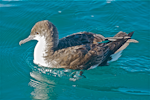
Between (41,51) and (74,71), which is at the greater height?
(41,51)

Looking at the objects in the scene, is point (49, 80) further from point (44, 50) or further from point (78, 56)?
point (78, 56)

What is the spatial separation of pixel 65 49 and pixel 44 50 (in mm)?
660

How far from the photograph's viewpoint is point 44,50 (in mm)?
7043

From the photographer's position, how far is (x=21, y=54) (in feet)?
26.6

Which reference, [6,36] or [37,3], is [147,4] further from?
[6,36]

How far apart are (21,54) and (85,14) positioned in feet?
11.4

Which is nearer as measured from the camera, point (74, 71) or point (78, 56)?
point (78, 56)

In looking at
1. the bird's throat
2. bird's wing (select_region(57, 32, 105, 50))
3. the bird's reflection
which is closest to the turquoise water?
the bird's reflection

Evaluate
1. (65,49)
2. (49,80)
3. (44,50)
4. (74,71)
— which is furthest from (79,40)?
(49,80)

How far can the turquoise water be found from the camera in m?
6.61

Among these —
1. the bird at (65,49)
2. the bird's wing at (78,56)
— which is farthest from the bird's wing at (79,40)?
the bird's wing at (78,56)

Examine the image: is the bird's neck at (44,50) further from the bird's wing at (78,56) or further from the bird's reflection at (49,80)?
the bird's reflection at (49,80)

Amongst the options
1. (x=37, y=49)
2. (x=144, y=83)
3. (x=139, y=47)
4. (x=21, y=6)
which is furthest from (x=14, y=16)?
(x=144, y=83)

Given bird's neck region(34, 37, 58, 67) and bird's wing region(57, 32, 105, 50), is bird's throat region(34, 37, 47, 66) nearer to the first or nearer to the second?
bird's neck region(34, 37, 58, 67)
